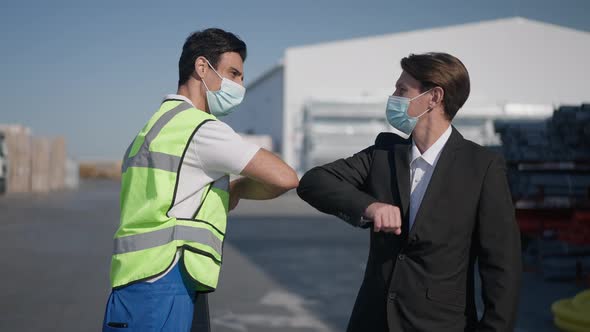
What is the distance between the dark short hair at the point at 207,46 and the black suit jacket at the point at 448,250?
704mm

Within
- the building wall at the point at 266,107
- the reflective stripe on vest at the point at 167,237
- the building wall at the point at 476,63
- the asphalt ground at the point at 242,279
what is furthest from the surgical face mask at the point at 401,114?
the building wall at the point at 266,107

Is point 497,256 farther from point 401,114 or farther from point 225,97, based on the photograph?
point 225,97

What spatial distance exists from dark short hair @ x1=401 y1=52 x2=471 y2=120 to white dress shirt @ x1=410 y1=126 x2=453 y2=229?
0.14 metres

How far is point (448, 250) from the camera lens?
2064 mm

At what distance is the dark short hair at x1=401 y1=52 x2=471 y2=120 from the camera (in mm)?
2176

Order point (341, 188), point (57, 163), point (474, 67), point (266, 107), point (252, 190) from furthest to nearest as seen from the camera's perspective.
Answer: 1. point (266, 107)
2. point (474, 67)
3. point (57, 163)
4. point (252, 190)
5. point (341, 188)

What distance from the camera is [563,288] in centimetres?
721

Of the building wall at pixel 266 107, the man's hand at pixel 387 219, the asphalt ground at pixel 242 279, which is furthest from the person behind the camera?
the building wall at pixel 266 107

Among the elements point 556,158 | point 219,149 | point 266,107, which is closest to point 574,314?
point 556,158

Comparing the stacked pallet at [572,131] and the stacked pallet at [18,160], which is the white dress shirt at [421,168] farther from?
the stacked pallet at [18,160]

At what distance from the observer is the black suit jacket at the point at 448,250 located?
2027 millimetres

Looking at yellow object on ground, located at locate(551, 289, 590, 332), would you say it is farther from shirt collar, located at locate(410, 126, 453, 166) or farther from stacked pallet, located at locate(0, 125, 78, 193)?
stacked pallet, located at locate(0, 125, 78, 193)

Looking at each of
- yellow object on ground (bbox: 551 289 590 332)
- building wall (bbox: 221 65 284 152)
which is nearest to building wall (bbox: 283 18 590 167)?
building wall (bbox: 221 65 284 152)

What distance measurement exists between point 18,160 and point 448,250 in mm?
22869
